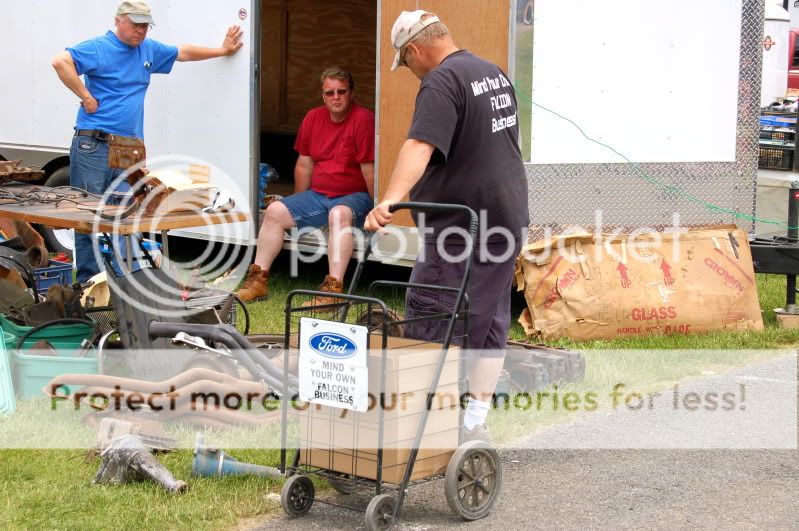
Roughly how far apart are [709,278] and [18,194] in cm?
453

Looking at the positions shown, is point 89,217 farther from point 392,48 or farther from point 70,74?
point 392,48

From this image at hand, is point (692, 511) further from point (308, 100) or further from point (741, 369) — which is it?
point (308, 100)

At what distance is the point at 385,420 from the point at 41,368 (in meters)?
2.43

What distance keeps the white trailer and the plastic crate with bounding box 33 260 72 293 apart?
1.89 metres

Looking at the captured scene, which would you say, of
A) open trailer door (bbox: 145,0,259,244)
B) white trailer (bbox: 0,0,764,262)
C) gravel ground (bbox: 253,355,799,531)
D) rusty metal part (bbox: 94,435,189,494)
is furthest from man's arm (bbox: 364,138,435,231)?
open trailer door (bbox: 145,0,259,244)

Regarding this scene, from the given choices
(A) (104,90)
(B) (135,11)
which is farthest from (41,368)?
(B) (135,11)

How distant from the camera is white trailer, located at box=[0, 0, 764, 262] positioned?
7250 mm

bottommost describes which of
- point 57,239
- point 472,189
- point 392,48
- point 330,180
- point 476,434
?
point 476,434

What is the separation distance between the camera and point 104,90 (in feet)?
25.5

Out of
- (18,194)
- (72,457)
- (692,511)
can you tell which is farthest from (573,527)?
(18,194)

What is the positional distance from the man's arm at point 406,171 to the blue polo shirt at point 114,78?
→ 4.10 m

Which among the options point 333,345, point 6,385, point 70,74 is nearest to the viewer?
point 333,345

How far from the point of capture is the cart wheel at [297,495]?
4.11 meters

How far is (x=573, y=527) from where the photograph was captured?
4.16 metres
